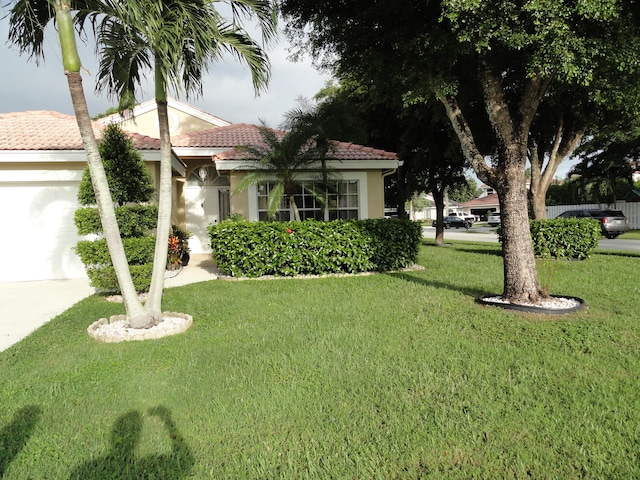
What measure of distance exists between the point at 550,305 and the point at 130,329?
594cm

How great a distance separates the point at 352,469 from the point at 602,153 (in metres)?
35.4

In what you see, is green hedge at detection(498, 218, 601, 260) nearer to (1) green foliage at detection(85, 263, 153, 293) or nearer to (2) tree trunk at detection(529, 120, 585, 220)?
(2) tree trunk at detection(529, 120, 585, 220)

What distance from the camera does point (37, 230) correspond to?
33.2 ft

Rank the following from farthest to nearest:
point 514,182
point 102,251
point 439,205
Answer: point 439,205 < point 102,251 < point 514,182

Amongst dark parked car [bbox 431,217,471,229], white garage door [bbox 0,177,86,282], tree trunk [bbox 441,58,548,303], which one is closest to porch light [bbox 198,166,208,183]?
white garage door [bbox 0,177,86,282]

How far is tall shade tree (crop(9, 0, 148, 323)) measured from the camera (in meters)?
4.88

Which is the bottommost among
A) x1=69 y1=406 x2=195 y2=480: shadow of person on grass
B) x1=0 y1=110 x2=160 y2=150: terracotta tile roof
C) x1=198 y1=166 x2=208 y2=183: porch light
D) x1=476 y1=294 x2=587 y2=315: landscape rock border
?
x1=69 y1=406 x2=195 y2=480: shadow of person on grass

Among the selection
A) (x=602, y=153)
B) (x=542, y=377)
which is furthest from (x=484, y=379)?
(x=602, y=153)

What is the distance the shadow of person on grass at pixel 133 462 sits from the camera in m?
2.51

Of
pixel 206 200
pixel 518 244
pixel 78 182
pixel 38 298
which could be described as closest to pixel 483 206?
pixel 206 200

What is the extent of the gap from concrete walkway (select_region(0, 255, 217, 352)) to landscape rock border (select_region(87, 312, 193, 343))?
1040 millimetres

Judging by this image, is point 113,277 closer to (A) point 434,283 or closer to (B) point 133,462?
(B) point 133,462

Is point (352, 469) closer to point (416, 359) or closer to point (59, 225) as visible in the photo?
point (416, 359)

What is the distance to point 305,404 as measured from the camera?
3.31 meters
